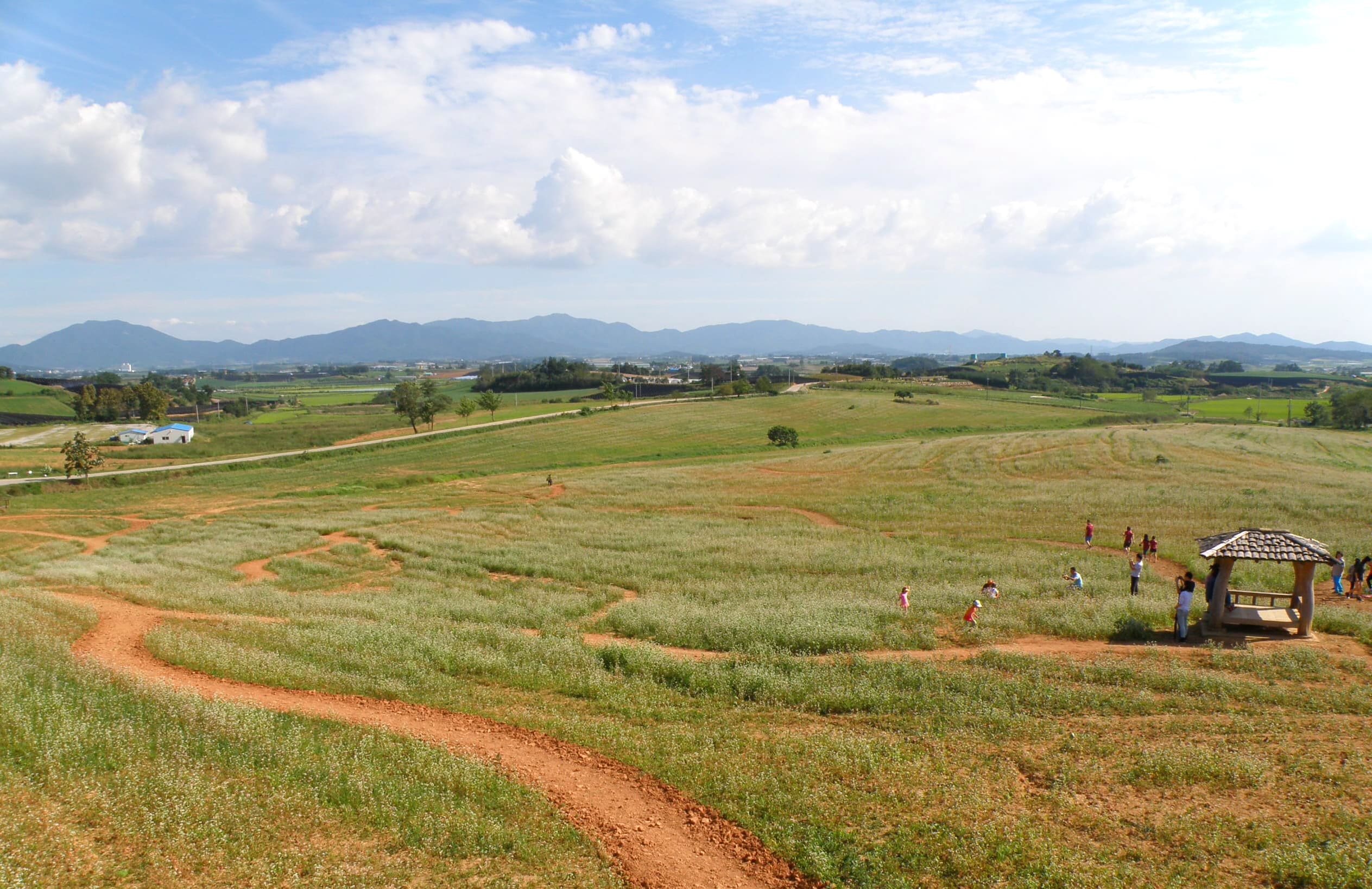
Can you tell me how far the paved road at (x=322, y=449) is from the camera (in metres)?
60.4

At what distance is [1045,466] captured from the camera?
175 feet

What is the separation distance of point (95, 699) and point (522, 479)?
4463cm

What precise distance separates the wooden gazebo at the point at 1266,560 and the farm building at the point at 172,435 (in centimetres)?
10492

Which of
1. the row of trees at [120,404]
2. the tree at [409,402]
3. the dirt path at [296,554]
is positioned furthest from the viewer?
the row of trees at [120,404]

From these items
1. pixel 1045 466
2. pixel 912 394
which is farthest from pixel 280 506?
pixel 912 394

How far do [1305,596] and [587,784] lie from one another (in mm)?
18187

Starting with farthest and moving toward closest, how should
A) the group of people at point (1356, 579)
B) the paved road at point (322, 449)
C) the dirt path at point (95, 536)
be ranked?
1. the paved road at point (322, 449)
2. the dirt path at point (95, 536)
3. the group of people at point (1356, 579)

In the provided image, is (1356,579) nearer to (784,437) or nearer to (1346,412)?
(784,437)

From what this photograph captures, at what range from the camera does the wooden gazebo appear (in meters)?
17.4

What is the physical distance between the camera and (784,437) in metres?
76.0

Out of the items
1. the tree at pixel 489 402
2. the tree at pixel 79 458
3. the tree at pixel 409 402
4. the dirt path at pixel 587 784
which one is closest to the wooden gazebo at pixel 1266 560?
the dirt path at pixel 587 784

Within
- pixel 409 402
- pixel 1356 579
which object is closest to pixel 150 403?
pixel 409 402

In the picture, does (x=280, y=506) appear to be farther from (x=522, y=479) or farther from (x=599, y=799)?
(x=599, y=799)

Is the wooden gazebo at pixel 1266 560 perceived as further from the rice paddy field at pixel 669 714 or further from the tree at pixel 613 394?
the tree at pixel 613 394
